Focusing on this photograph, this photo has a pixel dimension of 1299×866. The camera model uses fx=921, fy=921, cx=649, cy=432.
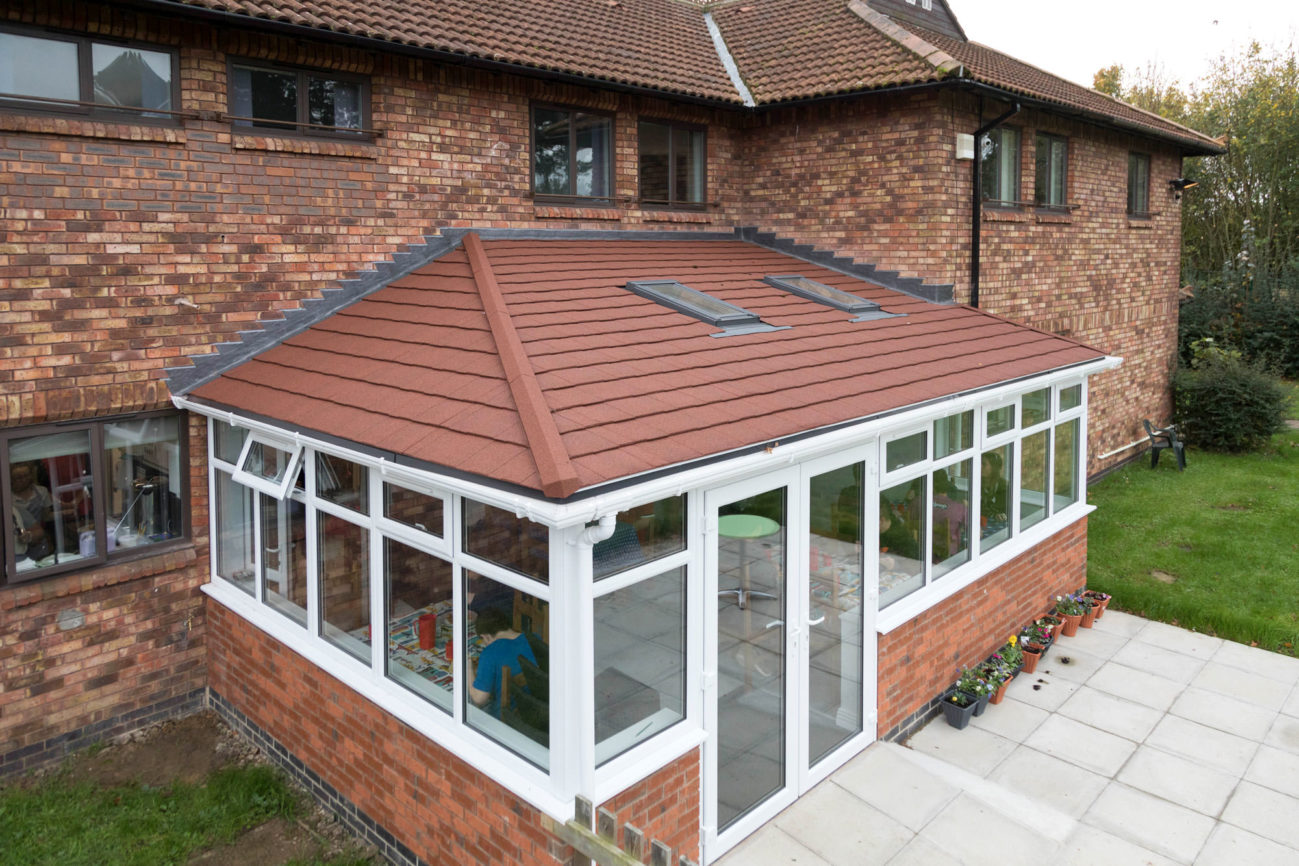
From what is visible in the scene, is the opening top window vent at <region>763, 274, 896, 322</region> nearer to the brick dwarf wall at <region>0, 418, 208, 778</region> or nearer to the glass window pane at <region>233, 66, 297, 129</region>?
the glass window pane at <region>233, 66, 297, 129</region>

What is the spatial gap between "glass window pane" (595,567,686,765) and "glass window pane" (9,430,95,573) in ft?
14.3

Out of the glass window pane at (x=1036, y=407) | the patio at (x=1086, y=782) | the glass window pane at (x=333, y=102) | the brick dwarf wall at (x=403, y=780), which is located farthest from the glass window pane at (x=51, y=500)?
the glass window pane at (x=1036, y=407)

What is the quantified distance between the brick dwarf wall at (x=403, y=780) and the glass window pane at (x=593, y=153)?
546 centimetres

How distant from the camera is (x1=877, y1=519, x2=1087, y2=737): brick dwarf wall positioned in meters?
6.66

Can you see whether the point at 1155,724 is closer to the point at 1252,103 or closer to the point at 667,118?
the point at 667,118

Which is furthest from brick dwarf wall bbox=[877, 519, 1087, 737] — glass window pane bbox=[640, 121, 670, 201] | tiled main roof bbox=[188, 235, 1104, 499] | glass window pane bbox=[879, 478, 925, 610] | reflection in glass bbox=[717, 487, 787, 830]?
glass window pane bbox=[640, 121, 670, 201]

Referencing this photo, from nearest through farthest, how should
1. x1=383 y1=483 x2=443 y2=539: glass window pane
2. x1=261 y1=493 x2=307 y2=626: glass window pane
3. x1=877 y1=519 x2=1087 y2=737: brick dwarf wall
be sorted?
x1=383 y1=483 x2=443 y2=539: glass window pane, x1=261 y1=493 x2=307 y2=626: glass window pane, x1=877 y1=519 x2=1087 y2=737: brick dwarf wall

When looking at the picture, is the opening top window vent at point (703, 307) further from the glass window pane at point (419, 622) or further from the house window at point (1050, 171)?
the house window at point (1050, 171)

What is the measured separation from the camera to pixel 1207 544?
11102 millimetres

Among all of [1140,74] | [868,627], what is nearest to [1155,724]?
[868,627]

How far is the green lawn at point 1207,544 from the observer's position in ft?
29.5

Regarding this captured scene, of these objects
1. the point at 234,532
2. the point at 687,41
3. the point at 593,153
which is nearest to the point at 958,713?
the point at 234,532

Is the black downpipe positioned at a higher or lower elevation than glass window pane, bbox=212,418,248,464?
higher

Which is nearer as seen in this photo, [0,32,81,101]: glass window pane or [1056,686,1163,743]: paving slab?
[0,32,81,101]: glass window pane
